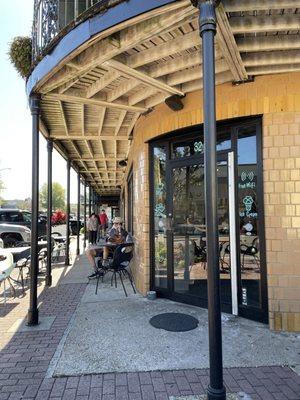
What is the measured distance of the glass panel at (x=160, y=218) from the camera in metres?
5.87

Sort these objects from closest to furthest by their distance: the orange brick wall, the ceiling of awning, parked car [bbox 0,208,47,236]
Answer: the ceiling of awning
the orange brick wall
parked car [bbox 0,208,47,236]

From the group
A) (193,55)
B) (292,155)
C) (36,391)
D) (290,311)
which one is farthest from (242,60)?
(36,391)

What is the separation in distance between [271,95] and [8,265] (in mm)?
4730

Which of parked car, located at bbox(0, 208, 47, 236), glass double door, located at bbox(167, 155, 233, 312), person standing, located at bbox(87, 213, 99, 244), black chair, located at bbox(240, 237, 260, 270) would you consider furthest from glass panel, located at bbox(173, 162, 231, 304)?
parked car, located at bbox(0, 208, 47, 236)

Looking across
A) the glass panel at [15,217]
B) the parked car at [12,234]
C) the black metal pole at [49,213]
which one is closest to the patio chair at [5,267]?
the black metal pole at [49,213]

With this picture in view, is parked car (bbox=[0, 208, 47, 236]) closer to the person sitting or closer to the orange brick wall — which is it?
the person sitting

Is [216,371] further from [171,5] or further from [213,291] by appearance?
[171,5]

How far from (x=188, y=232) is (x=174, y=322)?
4.78 ft

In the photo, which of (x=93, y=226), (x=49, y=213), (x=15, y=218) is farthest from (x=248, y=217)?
(x=15, y=218)

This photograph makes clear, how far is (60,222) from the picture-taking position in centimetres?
3072

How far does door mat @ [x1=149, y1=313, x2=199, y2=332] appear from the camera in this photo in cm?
441

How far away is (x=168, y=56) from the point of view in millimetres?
4156

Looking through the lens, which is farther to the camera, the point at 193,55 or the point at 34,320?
the point at 34,320

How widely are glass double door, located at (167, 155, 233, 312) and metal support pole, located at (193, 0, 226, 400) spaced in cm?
235
